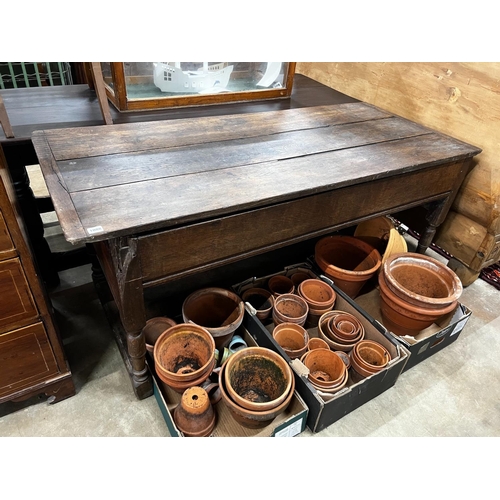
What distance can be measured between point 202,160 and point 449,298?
1024 millimetres

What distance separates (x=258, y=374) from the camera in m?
1.33

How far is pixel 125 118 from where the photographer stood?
4.91 ft

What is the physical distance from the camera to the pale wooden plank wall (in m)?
1.57

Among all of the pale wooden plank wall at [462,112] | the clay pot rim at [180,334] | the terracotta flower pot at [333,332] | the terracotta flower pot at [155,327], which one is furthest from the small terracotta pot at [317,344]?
the pale wooden plank wall at [462,112]

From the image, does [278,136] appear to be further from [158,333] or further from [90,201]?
[158,333]

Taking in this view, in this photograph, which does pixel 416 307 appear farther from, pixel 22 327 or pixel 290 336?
pixel 22 327

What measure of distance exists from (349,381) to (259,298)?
482 mm

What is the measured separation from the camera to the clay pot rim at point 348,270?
1620 millimetres

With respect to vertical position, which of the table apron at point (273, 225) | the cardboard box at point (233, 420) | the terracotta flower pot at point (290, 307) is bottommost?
the cardboard box at point (233, 420)

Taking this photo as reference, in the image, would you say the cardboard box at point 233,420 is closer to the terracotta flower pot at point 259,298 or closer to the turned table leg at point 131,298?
the turned table leg at point 131,298

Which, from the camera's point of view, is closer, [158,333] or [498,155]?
[158,333]
